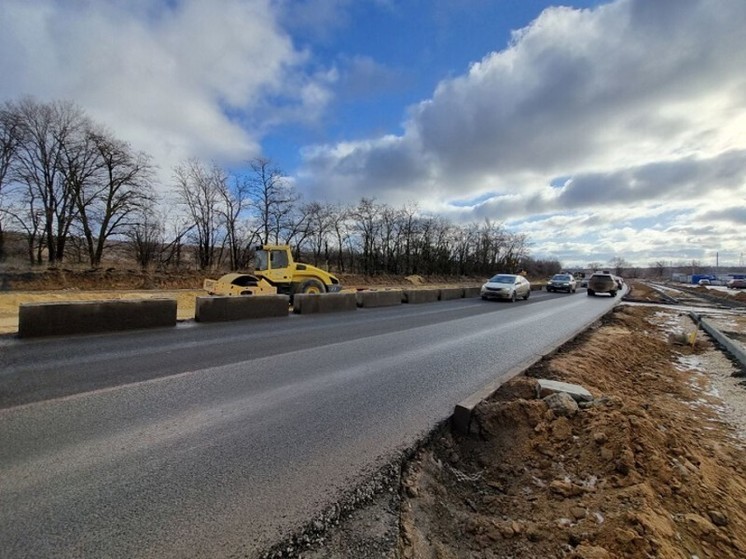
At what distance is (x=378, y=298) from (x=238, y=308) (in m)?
8.57

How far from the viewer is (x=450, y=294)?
2575 centimetres

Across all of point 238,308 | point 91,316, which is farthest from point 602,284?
point 91,316

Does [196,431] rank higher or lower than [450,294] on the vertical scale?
lower

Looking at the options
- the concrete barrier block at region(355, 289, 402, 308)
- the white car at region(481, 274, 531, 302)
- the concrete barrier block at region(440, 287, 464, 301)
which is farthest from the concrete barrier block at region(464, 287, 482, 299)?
the concrete barrier block at region(355, 289, 402, 308)

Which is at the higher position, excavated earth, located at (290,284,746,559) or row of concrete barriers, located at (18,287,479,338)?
row of concrete barriers, located at (18,287,479,338)

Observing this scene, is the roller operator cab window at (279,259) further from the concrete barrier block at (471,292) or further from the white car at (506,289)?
the concrete barrier block at (471,292)

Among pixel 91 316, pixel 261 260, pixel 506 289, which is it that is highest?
pixel 261 260

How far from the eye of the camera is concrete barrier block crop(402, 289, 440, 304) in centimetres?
2161

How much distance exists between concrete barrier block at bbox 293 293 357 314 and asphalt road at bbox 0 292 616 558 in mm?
6443

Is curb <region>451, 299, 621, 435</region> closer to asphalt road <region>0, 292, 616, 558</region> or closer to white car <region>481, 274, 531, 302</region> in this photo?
asphalt road <region>0, 292, 616, 558</region>

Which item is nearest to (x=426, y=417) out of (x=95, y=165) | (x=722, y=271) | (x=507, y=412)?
(x=507, y=412)

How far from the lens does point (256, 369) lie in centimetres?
620

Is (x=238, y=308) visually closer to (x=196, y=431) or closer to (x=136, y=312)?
(x=136, y=312)

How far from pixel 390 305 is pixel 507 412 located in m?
15.6
